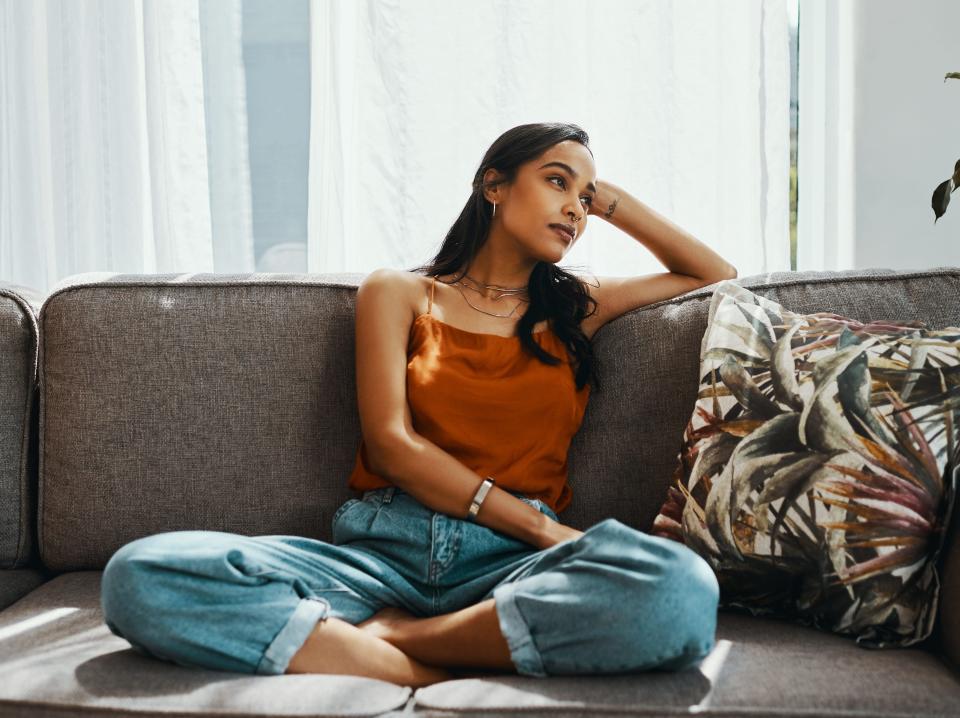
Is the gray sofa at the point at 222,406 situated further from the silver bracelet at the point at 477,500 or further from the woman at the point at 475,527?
the silver bracelet at the point at 477,500

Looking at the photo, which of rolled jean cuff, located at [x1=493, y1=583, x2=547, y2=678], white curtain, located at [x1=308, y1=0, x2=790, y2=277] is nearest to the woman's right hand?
rolled jean cuff, located at [x1=493, y1=583, x2=547, y2=678]

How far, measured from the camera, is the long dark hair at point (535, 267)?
1.57m

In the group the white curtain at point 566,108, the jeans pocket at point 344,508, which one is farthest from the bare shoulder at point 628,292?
the jeans pocket at point 344,508

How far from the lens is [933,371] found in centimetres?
124

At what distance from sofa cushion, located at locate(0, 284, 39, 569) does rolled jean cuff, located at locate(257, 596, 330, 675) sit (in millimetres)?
663

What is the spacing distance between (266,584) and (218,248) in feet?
4.07

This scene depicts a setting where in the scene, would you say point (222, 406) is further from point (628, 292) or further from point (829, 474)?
point (829, 474)

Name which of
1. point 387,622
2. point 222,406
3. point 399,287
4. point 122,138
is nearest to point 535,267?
point 399,287

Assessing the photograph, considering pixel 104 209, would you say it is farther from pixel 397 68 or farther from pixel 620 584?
pixel 620 584

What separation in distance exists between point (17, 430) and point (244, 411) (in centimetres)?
39

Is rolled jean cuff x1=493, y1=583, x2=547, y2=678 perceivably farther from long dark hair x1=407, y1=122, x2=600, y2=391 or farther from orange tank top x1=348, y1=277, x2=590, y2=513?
long dark hair x1=407, y1=122, x2=600, y2=391

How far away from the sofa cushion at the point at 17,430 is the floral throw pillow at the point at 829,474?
106cm

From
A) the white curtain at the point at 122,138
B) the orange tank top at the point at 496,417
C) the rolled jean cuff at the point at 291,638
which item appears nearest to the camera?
the rolled jean cuff at the point at 291,638

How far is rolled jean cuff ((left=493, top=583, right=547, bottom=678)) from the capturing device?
1.08 metres
